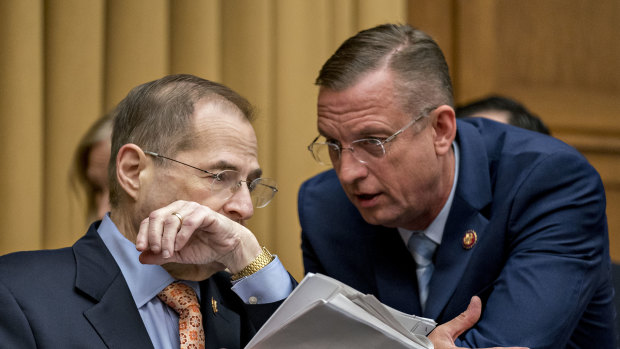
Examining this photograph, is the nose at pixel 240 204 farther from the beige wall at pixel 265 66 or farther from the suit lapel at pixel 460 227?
the beige wall at pixel 265 66

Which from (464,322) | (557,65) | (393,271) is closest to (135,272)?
(464,322)

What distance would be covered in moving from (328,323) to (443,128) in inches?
37.9

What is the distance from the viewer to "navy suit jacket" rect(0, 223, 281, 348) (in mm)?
1227

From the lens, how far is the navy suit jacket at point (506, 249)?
5.68 feet

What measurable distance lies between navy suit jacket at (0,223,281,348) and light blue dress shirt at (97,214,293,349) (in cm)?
3

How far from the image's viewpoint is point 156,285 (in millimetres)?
1424

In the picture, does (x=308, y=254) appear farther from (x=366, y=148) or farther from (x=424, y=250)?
Result: (x=366, y=148)

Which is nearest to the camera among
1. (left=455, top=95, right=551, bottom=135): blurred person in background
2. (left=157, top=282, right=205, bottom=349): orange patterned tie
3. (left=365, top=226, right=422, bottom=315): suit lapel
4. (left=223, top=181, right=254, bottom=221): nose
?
(left=157, top=282, right=205, bottom=349): orange patterned tie

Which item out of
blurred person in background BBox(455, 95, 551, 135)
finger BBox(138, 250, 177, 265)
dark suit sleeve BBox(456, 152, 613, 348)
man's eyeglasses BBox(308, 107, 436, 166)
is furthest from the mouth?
blurred person in background BBox(455, 95, 551, 135)

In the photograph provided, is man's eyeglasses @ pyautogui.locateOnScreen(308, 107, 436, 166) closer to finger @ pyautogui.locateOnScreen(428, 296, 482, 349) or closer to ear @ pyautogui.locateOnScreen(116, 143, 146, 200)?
finger @ pyautogui.locateOnScreen(428, 296, 482, 349)

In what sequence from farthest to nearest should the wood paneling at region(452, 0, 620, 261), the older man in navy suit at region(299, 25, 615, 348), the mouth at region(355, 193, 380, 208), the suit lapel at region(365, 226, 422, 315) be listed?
the wood paneling at region(452, 0, 620, 261), the suit lapel at region(365, 226, 422, 315), the mouth at region(355, 193, 380, 208), the older man in navy suit at region(299, 25, 615, 348)

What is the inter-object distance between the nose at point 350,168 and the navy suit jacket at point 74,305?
1.61 ft

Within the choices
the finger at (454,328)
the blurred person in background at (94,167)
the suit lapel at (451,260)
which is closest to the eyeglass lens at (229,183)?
the finger at (454,328)

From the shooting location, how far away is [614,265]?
7.88 ft
